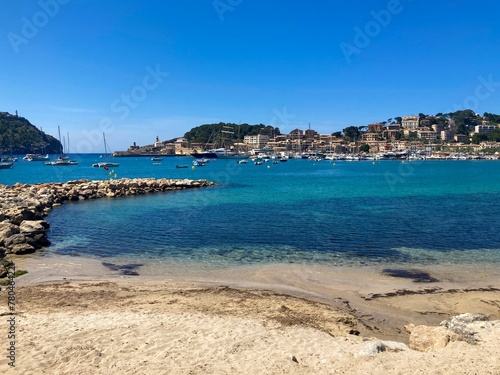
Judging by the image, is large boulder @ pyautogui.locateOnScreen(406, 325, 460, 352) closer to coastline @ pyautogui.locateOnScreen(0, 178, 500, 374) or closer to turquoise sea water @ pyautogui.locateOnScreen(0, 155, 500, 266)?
coastline @ pyautogui.locateOnScreen(0, 178, 500, 374)

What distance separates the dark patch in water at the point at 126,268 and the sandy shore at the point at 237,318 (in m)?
0.33

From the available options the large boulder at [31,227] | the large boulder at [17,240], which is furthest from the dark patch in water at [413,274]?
the large boulder at [31,227]

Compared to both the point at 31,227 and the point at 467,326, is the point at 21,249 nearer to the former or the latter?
the point at 31,227

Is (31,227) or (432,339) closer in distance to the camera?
(432,339)

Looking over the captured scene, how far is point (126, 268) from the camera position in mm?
16750

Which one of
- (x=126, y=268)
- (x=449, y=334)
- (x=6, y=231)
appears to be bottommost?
(x=126, y=268)

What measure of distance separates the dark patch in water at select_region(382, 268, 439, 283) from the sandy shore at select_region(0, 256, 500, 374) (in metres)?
0.35

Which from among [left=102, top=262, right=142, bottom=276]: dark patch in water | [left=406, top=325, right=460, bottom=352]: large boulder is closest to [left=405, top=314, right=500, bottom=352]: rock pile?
[left=406, top=325, right=460, bottom=352]: large boulder

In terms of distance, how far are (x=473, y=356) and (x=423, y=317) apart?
12.0 ft

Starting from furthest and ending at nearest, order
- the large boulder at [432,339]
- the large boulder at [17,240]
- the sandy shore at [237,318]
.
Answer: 1. the large boulder at [17,240]
2. the large boulder at [432,339]
3. the sandy shore at [237,318]

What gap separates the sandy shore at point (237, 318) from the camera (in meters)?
7.95

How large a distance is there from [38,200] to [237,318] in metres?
29.2

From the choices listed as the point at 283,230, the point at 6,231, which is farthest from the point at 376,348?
the point at 6,231

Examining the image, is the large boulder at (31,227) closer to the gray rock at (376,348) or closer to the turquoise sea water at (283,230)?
the turquoise sea water at (283,230)
